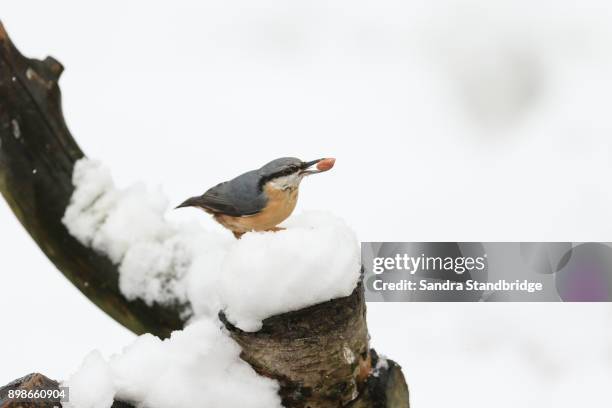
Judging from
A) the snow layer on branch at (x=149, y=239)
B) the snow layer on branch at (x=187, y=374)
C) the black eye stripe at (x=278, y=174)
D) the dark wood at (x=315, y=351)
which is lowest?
the snow layer on branch at (x=187, y=374)

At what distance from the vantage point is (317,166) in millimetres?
1461

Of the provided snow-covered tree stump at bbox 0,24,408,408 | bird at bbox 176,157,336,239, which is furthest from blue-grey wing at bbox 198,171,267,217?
snow-covered tree stump at bbox 0,24,408,408

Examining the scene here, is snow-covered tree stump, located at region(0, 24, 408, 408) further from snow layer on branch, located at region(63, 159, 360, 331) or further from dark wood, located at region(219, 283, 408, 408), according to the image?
dark wood, located at region(219, 283, 408, 408)

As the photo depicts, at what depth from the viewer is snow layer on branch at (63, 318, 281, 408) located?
1.17 m

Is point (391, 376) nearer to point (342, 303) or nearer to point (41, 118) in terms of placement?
point (342, 303)

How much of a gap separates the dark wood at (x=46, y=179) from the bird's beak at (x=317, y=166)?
0.53 meters

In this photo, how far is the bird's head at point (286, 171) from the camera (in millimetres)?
1521

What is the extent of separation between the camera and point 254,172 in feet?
5.18

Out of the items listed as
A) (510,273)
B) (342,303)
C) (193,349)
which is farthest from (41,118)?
(510,273)

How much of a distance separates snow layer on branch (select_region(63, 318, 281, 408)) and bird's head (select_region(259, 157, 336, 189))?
42cm

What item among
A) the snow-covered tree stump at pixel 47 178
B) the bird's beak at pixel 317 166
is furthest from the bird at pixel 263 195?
the snow-covered tree stump at pixel 47 178

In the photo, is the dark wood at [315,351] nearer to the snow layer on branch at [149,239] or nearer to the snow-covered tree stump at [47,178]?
the snow layer on branch at [149,239]

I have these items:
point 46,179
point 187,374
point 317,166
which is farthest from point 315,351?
point 46,179

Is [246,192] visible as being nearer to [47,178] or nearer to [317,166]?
[317,166]
